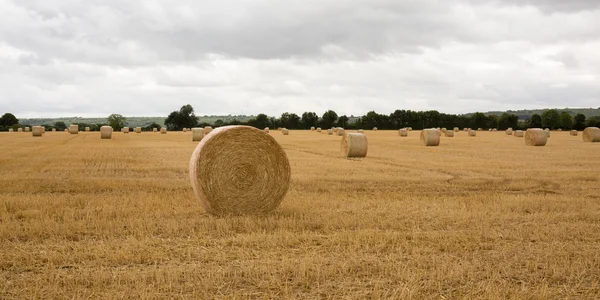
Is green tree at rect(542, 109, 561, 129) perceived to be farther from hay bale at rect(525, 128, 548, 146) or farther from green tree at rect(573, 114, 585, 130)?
hay bale at rect(525, 128, 548, 146)

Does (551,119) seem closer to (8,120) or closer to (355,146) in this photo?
(355,146)

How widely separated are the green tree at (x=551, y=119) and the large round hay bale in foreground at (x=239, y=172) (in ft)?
274

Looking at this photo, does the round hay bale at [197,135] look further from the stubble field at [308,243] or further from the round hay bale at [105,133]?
the stubble field at [308,243]

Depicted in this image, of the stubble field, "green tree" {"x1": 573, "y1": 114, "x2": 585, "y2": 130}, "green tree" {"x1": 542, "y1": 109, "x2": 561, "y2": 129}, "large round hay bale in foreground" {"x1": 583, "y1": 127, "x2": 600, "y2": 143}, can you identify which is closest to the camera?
the stubble field

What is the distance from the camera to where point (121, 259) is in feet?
22.2

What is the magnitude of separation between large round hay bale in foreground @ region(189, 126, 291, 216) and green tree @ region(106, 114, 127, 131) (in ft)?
366

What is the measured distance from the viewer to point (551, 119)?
8850 centimetres

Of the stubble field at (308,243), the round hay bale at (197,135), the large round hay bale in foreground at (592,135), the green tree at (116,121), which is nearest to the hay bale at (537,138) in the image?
the large round hay bale in foreground at (592,135)

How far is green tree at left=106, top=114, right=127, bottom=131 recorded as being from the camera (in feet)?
389

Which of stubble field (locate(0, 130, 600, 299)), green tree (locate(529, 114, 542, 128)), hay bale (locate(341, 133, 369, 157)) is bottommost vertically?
stubble field (locate(0, 130, 600, 299))

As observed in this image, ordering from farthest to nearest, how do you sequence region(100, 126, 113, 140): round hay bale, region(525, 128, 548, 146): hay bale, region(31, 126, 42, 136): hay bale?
1. region(31, 126, 42, 136): hay bale
2. region(100, 126, 113, 140): round hay bale
3. region(525, 128, 548, 146): hay bale

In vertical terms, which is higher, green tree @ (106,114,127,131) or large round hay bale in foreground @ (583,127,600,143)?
green tree @ (106,114,127,131)

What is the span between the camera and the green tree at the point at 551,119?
3393 inches

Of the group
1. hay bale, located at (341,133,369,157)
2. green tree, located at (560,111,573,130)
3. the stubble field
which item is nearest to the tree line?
green tree, located at (560,111,573,130)
